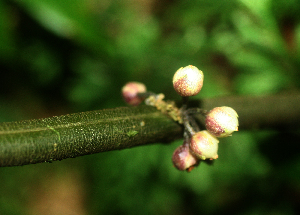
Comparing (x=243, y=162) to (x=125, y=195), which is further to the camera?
(x=125, y=195)

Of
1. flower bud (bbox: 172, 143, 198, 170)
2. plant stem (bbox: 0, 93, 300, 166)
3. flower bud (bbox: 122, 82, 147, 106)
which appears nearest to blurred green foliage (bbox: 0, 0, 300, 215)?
flower bud (bbox: 122, 82, 147, 106)

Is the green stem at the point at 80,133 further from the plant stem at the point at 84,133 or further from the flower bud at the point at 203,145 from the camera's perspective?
the flower bud at the point at 203,145

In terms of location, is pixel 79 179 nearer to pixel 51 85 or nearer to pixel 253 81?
pixel 51 85

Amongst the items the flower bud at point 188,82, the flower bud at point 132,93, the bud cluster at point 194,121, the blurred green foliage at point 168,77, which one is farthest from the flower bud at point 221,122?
the blurred green foliage at point 168,77

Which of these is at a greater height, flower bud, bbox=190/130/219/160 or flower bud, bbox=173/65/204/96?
flower bud, bbox=173/65/204/96

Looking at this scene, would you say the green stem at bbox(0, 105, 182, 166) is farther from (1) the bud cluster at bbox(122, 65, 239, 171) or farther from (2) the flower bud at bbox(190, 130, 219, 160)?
(2) the flower bud at bbox(190, 130, 219, 160)

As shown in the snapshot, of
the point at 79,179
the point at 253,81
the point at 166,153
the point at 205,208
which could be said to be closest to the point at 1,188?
the point at 79,179
